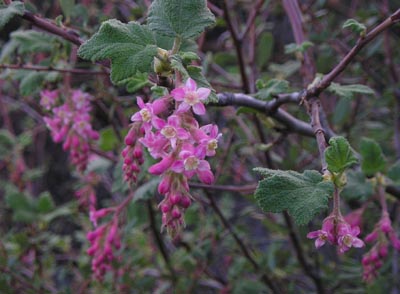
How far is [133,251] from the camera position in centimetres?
219

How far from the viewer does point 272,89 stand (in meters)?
1.02

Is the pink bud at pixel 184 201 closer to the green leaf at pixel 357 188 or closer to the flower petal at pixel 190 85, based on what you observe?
the flower petal at pixel 190 85

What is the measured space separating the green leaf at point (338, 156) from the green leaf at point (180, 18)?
281mm

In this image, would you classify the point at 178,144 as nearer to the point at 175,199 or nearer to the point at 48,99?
the point at 175,199

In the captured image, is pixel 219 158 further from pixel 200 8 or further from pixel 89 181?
pixel 200 8

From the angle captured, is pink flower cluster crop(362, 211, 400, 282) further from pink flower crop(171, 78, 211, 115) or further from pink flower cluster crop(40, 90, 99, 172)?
pink flower cluster crop(40, 90, 99, 172)

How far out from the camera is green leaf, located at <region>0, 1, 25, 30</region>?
2.98 ft

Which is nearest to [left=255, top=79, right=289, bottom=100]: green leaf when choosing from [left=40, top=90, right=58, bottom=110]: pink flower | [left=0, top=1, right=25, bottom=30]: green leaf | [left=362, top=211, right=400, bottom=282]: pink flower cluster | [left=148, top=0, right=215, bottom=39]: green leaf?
[left=148, top=0, right=215, bottom=39]: green leaf

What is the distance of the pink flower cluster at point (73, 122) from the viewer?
1363 mm

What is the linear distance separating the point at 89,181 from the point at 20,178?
28.4 inches

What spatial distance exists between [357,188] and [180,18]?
70 cm

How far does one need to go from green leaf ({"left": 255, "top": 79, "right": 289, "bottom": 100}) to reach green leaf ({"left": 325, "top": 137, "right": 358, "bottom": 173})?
0.28 meters

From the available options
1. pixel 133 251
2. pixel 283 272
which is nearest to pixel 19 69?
pixel 133 251

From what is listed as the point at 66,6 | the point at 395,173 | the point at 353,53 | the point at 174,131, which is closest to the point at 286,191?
the point at 174,131
